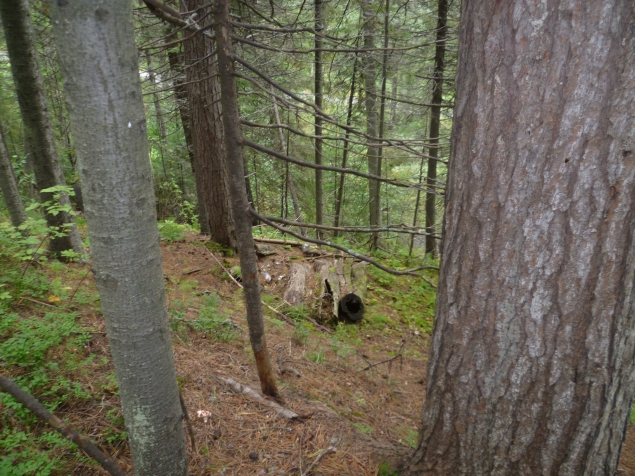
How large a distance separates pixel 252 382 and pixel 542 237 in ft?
9.24

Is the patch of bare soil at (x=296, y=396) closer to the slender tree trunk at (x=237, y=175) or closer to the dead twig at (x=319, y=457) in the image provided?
the dead twig at (x=319, y=457)

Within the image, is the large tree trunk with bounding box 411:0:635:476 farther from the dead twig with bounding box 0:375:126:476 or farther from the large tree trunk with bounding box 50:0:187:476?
the dead twig with bounding box 0:375:126:476

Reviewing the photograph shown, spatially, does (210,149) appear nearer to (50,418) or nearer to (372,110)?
(50,418)

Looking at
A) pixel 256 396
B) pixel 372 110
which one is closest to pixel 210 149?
pixel 256 396

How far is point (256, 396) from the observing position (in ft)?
10.4

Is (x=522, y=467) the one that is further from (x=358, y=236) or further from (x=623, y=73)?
(x=358, y=236)

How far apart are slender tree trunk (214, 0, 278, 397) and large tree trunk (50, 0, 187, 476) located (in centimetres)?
105

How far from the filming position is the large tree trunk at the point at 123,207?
4.06 feet

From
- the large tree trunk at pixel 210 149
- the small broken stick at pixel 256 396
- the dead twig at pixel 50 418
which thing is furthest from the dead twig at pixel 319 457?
the large tree trunk at pixel 210 149

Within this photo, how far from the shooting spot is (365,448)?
8.89ft

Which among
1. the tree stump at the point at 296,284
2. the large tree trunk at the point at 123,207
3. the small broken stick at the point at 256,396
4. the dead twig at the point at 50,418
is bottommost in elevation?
the tree stump at the point at 296,284

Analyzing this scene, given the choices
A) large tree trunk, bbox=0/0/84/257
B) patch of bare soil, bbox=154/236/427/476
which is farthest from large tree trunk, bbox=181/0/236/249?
large tree trunk, bbox=0/0/84/257

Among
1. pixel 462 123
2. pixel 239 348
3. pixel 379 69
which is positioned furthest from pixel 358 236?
pixel 462 123

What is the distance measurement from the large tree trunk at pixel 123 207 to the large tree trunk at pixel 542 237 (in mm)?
1454
